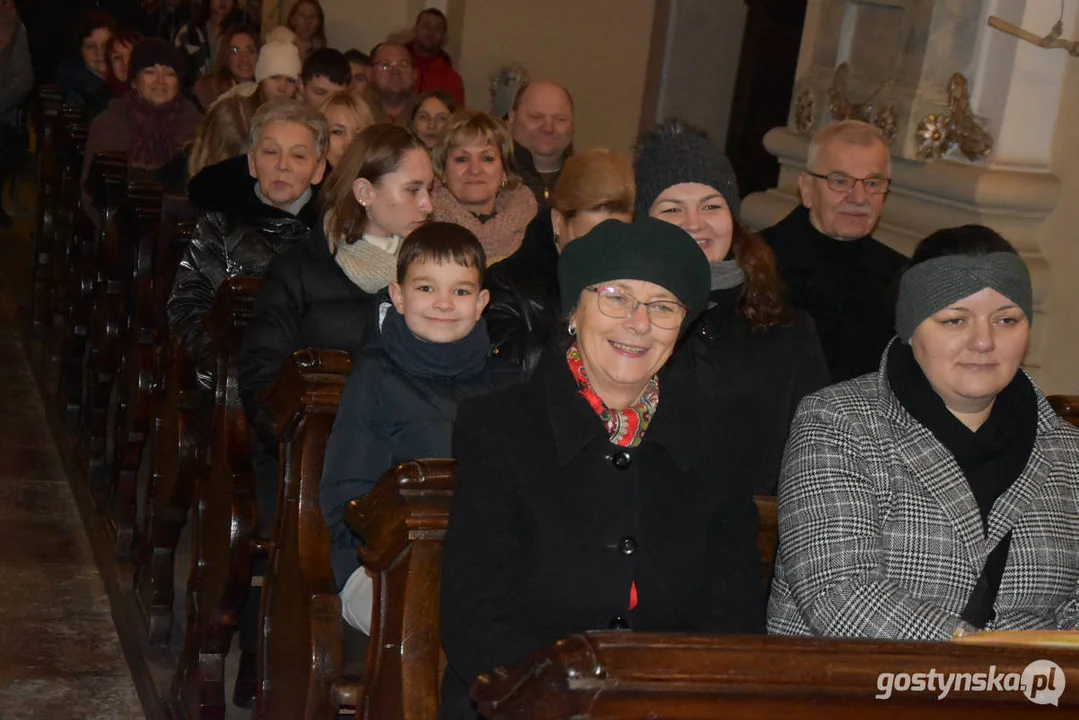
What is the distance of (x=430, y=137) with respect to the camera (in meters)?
6.23

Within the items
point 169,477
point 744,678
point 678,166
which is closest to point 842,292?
point 678,166

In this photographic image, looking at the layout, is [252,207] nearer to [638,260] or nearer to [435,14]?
[638,260]

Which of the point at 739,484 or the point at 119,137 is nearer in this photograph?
the point at 739,484

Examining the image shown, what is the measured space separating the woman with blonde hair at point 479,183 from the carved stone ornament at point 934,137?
4.30 ft

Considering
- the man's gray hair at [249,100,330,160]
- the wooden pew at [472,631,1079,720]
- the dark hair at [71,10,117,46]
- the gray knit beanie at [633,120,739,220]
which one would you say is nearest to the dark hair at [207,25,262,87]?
the dark hair at [71,10,117,46]

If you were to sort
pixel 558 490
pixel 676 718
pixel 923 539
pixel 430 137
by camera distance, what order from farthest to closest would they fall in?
1. pixel 430 137
2. pixel 923 539
3. pixel 558 490
4. pixel 676 718

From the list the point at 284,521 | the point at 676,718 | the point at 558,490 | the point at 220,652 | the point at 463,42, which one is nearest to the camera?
the point at 676,718

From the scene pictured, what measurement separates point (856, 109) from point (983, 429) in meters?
2.73

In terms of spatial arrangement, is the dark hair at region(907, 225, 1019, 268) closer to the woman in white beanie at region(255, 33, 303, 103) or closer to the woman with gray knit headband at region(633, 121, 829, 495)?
the woman with gray knit headband at region(633, 121, 829, 495)

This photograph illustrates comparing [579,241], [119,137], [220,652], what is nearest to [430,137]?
[119,137]

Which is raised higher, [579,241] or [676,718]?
[579,241]

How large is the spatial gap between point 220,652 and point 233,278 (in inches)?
37.5

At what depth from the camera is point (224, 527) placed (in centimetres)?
380

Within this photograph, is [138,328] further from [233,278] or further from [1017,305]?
[1017,305]
